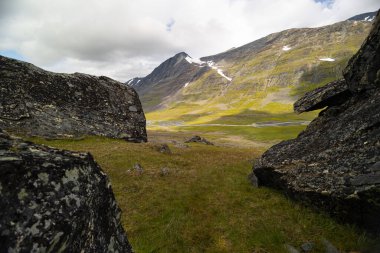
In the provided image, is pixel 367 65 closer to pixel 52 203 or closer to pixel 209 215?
pixel 209 215

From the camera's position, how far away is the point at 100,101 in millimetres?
37125

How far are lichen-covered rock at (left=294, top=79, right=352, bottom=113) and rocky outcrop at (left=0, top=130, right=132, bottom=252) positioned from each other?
19.3 m

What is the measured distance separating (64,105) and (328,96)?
28.1 meters

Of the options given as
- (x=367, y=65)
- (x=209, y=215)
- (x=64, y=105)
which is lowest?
(x=209, y=215)

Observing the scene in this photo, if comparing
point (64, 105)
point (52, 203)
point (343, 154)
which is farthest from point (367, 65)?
point (64, 105)

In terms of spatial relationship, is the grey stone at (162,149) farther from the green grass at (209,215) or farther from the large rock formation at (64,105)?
the green grass at (209,215)

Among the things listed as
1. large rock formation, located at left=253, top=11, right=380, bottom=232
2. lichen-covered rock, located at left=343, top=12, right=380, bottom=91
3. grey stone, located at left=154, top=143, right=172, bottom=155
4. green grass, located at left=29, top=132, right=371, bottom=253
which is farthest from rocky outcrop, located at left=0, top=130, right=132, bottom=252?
grey stone, located at left=154, top=143, right=172, bottom=155

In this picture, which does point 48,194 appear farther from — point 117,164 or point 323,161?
point 117,164

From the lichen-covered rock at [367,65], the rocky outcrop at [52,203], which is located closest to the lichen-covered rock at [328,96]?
the lichen-covered rock at [367,65]

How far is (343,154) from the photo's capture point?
16.2 m

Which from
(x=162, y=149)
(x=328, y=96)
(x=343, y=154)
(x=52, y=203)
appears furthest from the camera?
(x=162, y=149)

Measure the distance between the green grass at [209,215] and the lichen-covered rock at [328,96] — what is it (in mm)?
8371

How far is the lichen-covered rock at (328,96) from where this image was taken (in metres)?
22.1

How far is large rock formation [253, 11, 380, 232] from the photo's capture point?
45.3 feet
